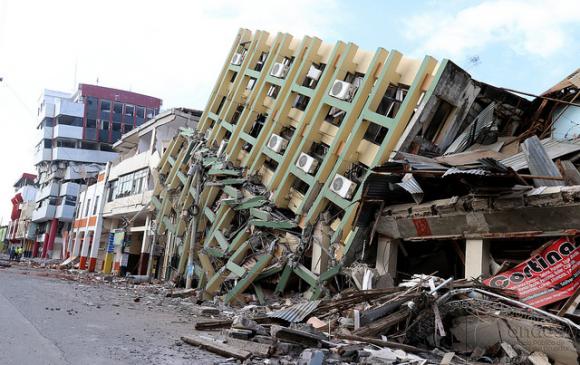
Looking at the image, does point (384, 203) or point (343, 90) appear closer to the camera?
point (384, 203)

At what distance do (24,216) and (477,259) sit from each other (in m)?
65.7

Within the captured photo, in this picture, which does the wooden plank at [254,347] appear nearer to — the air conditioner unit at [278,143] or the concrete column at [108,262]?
the air conditioner unit at [278,143]

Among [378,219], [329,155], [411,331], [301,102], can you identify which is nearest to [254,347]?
[411,331]

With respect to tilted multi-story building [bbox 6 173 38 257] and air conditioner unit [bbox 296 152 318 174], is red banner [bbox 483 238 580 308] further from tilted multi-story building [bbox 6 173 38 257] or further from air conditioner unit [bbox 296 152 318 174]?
tilted multi-story building [bbox 6 173 38 257]

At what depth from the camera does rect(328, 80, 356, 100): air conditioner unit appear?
538 inches

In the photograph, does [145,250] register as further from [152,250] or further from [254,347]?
[254,347]

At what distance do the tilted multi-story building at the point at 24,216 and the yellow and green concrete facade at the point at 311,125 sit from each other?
47.1 m

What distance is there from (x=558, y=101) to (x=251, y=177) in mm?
9541

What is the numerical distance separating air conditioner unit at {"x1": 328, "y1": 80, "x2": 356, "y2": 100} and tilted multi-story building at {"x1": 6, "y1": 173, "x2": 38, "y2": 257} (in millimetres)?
54241

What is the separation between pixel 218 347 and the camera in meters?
6.49

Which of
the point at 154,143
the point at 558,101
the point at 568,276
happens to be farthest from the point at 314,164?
the point at 154,143

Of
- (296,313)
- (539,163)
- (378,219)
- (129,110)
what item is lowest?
(296,313)

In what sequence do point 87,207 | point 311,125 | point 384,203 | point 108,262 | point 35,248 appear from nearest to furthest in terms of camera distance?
1. point 384,203
2. point 311,125
3. point 108,262
4. point 87,207
5. point 35,248

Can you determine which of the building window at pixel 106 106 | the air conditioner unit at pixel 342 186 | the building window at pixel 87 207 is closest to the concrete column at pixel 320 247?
the air conditioner unit at pixel 342 186
